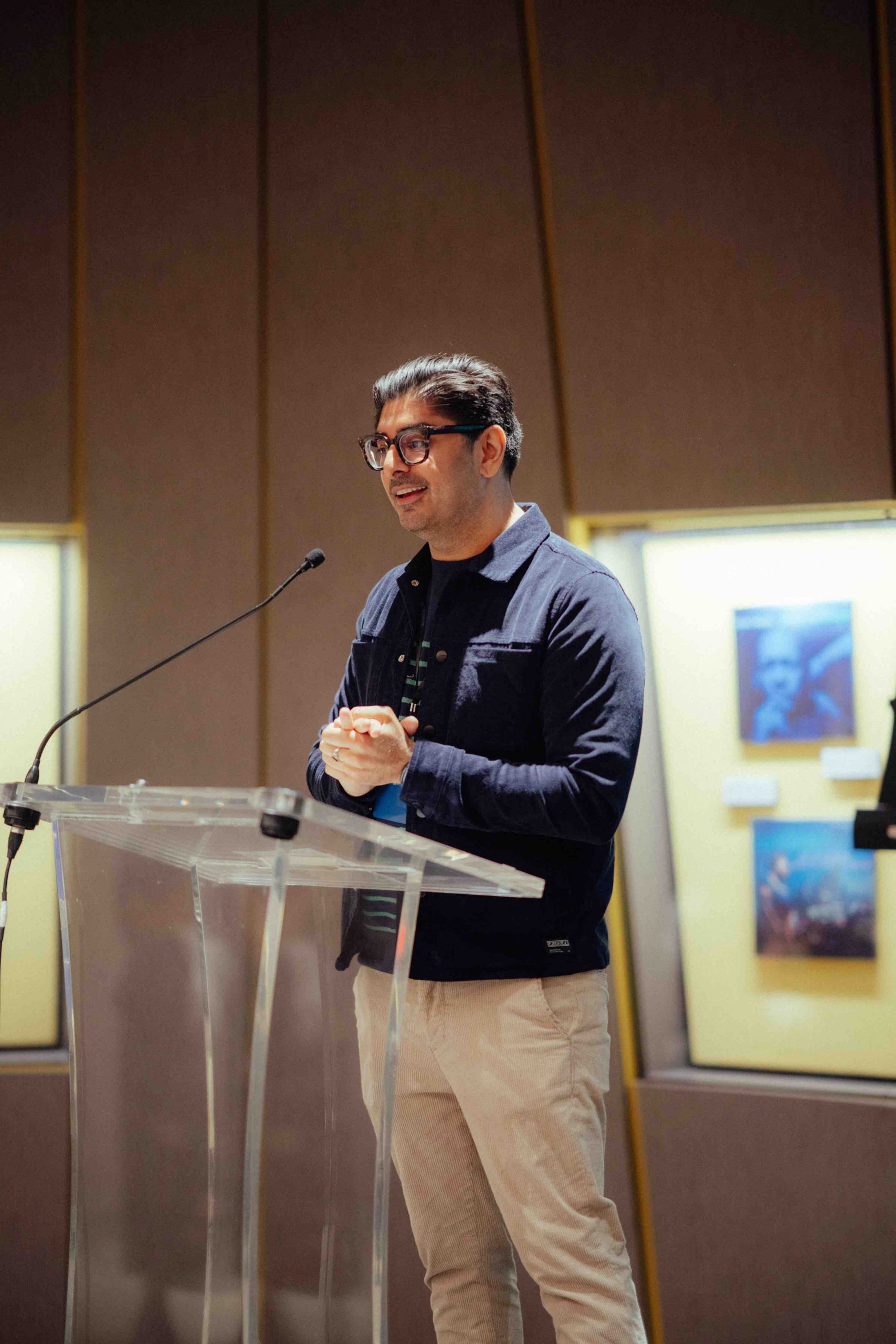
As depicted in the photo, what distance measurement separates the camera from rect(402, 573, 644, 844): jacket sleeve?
1480mm

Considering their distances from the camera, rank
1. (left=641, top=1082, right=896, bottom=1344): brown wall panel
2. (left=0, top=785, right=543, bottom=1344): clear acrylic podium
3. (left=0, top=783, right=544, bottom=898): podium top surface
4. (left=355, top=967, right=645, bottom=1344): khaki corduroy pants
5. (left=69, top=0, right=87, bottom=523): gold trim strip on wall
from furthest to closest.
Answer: (left=69, top=0, right=87, bottom=523): gold trim strip on wall
(left=641, top=1082, right=896, bottom=1344): brown wall panel
(left=355, top=967, right=645, bottom=1344): khaki corduroy pants
(left=0, top=785, right=543, bottom=1344): clear acrylic podium
(left=0, top=783, right=544, bottom=898): podium top surface

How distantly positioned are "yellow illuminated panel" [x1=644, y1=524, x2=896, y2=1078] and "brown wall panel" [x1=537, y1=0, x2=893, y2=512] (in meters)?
0.18

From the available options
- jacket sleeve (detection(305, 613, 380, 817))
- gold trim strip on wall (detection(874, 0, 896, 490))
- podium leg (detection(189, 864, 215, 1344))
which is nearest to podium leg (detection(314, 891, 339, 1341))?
podium leg (detection(189, 864, 215, 1344))

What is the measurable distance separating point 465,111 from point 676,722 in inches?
60.7

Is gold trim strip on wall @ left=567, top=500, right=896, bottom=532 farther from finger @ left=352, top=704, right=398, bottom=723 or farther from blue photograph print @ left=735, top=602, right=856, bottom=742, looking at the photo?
finger @ left=352, top=704, right=398, bottom=723

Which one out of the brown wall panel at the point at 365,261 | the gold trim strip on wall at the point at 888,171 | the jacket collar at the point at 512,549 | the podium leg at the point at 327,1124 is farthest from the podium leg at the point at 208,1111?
the gold trim strip on wall at the point at 888,171

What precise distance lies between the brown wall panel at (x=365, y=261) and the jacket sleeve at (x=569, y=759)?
3.64 ft

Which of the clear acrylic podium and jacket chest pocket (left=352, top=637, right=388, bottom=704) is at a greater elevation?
jacket chest pocket (left=352, top=637, right=388, bottom=704)

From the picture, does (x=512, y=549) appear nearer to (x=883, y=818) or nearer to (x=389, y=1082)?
(x=389, y=1082)

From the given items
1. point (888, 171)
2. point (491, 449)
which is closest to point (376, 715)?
point (491, 449)

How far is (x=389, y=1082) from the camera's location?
Answer: 128cm

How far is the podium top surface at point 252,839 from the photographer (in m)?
1.10

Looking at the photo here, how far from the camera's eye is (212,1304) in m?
1.23

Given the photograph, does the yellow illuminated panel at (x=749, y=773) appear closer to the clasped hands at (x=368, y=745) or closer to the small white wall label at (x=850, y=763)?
the small white wall label at (x=850, y=763)
